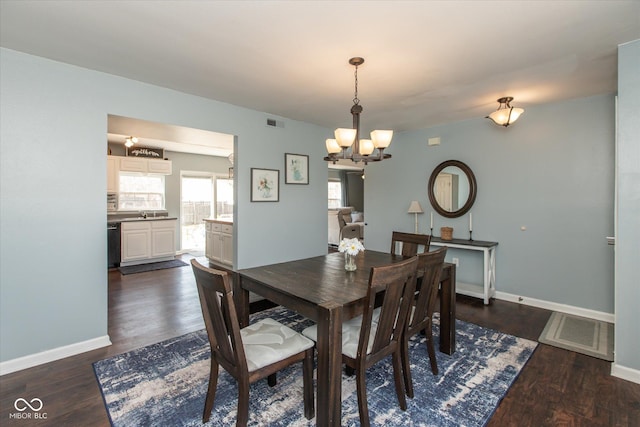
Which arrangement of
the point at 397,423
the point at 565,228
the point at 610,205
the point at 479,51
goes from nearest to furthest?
1. the point at 397,423
2. the point at 479,51
3. the point at 610,205
4. the point at 565,228

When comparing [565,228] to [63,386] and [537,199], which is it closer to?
[537,199]

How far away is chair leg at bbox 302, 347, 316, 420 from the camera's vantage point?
1806 millimetres

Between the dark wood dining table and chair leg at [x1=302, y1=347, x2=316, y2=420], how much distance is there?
23 centimetres

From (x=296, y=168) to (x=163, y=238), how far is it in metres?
3.69

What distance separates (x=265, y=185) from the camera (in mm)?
4004

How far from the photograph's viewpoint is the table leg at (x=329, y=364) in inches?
61.2

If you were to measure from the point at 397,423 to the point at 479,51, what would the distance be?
2.64m

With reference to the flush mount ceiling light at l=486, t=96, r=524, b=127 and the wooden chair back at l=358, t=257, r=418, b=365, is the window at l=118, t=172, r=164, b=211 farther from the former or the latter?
the flush mount ceiling light at l=486, t=96, r=524, b=127

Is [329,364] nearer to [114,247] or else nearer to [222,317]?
[222,317]

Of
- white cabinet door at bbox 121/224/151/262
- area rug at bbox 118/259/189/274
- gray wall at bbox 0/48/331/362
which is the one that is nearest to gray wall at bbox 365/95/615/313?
gray wall at bbox 0/48/331/362

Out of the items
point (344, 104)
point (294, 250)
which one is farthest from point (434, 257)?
point (294, 250)

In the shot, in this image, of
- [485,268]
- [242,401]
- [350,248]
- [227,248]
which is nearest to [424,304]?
[350,248]

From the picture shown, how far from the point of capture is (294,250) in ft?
14.3

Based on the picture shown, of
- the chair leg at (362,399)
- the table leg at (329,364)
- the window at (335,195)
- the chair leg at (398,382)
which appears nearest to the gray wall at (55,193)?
the table leg at (329,364)
